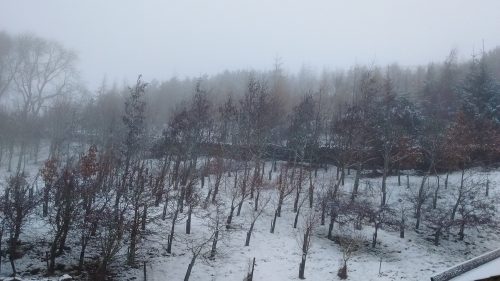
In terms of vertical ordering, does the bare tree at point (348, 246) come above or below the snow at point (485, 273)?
below

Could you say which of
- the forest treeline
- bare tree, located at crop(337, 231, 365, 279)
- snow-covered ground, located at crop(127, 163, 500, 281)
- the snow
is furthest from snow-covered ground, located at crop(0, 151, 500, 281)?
the snow

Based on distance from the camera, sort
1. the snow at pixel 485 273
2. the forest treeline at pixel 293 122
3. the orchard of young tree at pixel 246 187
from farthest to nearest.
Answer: the forest treeline at pixel 293 122
the orchard of young tree at pixel 246 187
the snow at pixel 485 273

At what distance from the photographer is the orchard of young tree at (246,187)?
25.7m

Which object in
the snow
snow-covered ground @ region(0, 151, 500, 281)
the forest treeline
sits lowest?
snow-covered ground @ region(0, 151, 500, 281)

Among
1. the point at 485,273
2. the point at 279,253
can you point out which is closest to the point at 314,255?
the point at 279,253

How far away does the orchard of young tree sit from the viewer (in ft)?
84.2

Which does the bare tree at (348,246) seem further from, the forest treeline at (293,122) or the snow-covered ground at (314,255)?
the forest treeline at (293,122)

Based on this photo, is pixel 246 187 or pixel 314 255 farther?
pixel 246 187

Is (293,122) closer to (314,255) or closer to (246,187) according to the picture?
(246,187)

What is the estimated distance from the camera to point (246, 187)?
118ft

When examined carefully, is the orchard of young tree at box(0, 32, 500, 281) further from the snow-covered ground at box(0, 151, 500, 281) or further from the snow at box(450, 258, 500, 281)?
the snow at box(450, 258, 500, 281)

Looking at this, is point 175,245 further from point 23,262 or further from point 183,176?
point 23,262

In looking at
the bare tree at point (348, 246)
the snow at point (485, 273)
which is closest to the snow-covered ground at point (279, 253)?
the bare tree at point (348, 246)

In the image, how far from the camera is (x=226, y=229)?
103 ft
